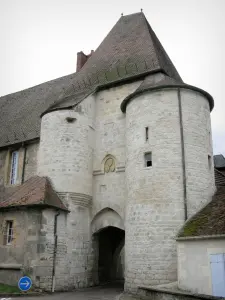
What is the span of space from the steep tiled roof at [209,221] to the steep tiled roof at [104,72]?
602 centimetres

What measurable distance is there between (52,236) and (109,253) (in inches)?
213

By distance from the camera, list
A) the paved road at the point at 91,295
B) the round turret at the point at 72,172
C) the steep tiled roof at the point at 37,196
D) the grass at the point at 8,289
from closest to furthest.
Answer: the paved road at the point at 91,295
the grass at the point at 8,289
the steep tiled roof at the point at 37,196
the round turret at the point at 72,172

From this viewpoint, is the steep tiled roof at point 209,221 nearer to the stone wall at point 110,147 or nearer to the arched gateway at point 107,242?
the stone wall at point 110,147

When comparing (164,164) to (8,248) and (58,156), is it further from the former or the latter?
(8,248)

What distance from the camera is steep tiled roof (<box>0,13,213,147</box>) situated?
709 inches

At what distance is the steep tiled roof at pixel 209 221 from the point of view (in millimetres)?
11062

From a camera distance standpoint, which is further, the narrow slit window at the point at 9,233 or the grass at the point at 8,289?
the narrow slit window at the point at 9,233

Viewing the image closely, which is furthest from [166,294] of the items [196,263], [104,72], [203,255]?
[104,72]

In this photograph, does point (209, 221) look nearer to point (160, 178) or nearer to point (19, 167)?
point (160, 178)

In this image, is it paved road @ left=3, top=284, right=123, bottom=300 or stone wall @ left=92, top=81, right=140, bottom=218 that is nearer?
paved road @ left=3, top=284, right=123, bottom=300

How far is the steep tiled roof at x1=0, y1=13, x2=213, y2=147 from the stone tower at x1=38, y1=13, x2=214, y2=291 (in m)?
0.09

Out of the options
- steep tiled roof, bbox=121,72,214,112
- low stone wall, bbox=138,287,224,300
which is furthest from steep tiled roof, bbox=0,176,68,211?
low stone wall, bbox=138,287,224,300

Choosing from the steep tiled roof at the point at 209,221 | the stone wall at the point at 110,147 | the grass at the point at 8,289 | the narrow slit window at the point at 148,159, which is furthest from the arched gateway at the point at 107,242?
the grass at the point at 8,289

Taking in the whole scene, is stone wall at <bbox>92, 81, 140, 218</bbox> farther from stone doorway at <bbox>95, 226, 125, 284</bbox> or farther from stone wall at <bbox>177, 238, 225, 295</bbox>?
stone wall at <bbox>177, 238, 225, 295</bbox>
